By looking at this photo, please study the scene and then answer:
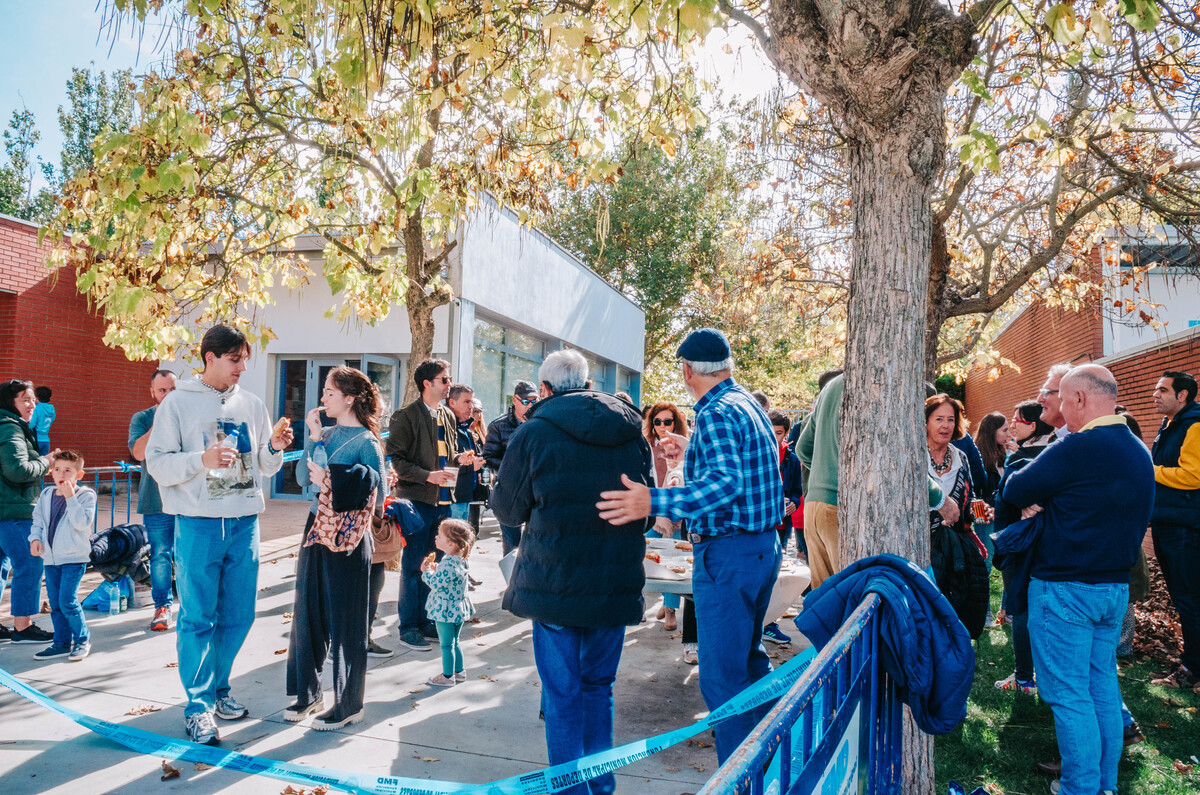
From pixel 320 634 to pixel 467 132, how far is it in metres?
3.86

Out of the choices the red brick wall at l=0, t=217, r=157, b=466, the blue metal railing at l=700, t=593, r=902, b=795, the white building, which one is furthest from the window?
the blue metal railing at l=700, t=593, r=902, b=795

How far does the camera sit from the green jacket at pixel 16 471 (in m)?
5.60

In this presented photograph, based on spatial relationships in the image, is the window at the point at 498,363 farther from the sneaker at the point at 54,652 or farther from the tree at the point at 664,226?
the tree at the point at 664,226

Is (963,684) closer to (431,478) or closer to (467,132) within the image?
(431,478)

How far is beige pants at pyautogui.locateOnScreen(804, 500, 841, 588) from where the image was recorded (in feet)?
16.6

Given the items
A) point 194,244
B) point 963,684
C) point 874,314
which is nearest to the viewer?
point 963,684

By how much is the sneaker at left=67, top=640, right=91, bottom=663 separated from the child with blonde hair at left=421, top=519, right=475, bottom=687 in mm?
2552

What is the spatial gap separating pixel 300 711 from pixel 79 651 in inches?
87.4

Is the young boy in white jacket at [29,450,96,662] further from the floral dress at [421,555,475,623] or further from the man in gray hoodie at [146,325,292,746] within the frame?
the floral dress at [421,555,475,623]

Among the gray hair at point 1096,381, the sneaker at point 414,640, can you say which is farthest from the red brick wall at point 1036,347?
the sneaker at point 414,640

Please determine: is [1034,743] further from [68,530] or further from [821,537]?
[68,530]

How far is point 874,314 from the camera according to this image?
3.41 metres

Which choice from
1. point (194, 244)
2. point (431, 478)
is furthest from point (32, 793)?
point (194, 244)

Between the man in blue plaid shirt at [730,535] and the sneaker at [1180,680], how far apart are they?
3.95m
